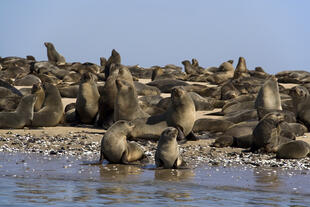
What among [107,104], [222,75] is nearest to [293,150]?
[107,104]

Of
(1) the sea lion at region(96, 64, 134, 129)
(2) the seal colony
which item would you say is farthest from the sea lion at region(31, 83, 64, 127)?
(1) the sea lion at region(96, 64, 134, 129)

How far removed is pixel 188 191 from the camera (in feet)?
20.1

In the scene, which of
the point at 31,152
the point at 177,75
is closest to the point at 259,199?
the point at 31,152

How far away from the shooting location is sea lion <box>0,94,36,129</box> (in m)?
11.1

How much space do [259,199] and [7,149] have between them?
4.68 meters

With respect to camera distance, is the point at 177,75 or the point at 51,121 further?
the point at 177,75

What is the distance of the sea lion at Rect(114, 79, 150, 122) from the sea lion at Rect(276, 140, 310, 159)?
337 cm

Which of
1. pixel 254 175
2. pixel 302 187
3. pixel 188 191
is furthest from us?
pixel 254 175

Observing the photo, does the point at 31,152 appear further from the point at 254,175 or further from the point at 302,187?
the point at 302,187

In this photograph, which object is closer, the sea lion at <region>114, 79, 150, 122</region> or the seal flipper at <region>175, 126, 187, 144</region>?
the seal flipper at <region>175, 126, 187, 144</region>

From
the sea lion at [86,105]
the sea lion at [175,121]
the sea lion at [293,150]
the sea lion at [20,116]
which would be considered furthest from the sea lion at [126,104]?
the sea lion at [293,150]

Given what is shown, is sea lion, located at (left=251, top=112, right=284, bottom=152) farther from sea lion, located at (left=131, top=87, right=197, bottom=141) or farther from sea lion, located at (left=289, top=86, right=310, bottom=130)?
sea lion, located at (left=289, top=86, right=310, bottom=130)

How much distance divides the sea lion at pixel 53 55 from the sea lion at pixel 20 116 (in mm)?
18543

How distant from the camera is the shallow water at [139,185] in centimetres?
553
